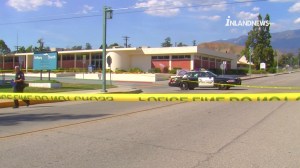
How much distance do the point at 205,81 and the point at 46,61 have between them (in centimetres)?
1136

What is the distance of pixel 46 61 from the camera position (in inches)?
1157

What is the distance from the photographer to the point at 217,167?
6.52 m

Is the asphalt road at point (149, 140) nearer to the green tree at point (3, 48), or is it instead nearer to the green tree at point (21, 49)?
the green tree at point (3, 48)

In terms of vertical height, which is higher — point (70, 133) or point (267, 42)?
point (267, 42)

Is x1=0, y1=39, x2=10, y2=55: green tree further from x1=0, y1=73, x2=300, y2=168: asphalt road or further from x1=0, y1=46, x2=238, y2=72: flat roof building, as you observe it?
x1=0, y1=73, x2=300, y2=168: asphalt road

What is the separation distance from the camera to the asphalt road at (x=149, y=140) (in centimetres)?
687

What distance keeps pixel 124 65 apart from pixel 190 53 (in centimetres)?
1137

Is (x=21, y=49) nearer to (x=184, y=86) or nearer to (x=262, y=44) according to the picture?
(x=262, y=44)

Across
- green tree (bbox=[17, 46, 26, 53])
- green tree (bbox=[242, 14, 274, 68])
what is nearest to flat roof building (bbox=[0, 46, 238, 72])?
green tree (bbox=[242, 14, 274, 68])

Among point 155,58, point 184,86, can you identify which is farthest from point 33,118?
point 155,58

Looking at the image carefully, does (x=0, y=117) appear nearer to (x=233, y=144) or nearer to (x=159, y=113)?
(x=159, y=113)

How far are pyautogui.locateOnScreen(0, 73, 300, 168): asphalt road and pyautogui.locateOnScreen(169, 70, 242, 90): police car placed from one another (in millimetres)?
16639

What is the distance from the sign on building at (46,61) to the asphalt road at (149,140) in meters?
15.7

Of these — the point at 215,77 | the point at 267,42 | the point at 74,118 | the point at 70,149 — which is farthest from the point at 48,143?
the point at 267,42
